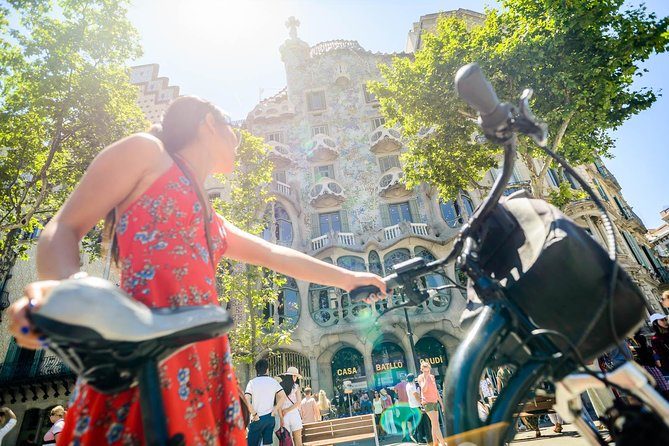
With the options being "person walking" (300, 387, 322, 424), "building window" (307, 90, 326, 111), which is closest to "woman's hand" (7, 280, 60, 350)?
"person walking" (300, 387, 322, 424)

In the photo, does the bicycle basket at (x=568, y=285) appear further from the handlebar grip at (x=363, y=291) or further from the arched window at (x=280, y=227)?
the arched window at (x=280, y=227)

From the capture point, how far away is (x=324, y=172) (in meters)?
22.6

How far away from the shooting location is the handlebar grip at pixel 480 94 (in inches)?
47.6

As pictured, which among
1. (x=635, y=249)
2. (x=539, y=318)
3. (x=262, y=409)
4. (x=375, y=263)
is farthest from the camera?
(x=635, y=249)

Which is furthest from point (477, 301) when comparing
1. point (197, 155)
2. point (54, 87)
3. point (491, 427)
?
point (54, 87)

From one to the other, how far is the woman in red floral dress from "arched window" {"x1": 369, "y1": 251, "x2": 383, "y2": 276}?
59.5ft

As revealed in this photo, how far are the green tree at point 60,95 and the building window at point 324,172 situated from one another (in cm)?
1264

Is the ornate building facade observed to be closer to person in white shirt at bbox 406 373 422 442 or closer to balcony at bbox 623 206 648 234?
balcony at bbox 623 206 648 234

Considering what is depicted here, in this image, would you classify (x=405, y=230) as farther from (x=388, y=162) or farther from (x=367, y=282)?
(x=367, y=282)

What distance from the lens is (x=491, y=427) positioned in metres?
1.07

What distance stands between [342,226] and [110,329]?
799 inches

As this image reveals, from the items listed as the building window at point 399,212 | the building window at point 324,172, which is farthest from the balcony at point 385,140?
the building window at point 399,212

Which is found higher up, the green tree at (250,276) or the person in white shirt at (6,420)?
the green tree at (250,276)

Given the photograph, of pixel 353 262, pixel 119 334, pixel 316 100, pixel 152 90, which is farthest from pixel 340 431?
pixel 152 90
